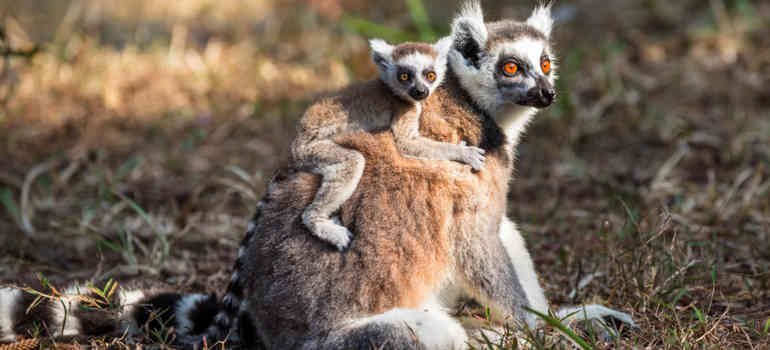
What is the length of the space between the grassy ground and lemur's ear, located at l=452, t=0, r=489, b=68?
1.05m

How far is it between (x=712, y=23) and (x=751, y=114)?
228 cm

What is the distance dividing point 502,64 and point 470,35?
25 cm

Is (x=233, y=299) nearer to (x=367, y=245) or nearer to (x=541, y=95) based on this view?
(x=367, y=245)

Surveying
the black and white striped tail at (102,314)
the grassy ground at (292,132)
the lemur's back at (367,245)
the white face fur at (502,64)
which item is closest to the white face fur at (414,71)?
the white face fur at (502,64)

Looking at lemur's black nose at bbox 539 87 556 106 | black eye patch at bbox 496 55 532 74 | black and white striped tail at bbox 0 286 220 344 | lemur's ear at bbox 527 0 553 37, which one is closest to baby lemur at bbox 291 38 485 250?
black eye patch at bbox 496 55 532 74

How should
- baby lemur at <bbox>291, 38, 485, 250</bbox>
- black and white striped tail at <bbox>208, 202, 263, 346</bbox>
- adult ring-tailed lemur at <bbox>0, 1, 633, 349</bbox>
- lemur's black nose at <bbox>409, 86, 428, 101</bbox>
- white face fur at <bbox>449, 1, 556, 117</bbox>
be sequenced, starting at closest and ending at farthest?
1. adult ring-tailed lemur at <bbox>0, 1, 633, 349</bbox>
2. baby lemur at <bbox>291, 38, 485, 250</bbox>
3. black and white striped tail at <bbox>208, 202, 263, 346</bbox>
4. lemur's black nose at <bbox>409, 86, 428, 101</bbox>
5. white face fur at <bbox>449, 1, 556, 117</bbox>

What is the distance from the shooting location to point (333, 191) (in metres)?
3.15

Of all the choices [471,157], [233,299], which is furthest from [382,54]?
[233,299]

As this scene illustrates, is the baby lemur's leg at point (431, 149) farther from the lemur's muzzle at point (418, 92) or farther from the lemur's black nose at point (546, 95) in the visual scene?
the lemur's black nose at point (546, 95)

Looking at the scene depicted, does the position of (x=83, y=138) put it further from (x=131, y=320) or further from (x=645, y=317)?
(x=645, y=317)

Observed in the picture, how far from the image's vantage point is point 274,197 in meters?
3.29

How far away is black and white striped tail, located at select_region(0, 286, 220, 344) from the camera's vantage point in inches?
131

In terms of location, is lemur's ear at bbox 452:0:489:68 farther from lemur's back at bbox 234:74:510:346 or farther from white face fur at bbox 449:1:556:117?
lemur's back at bbox 234:74:510:346

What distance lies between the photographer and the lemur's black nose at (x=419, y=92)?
3396 mm
